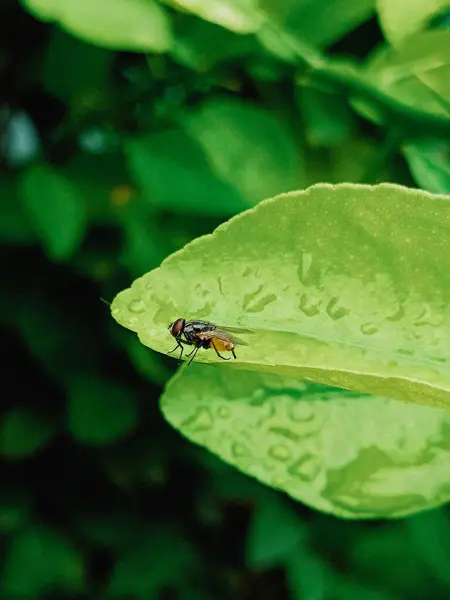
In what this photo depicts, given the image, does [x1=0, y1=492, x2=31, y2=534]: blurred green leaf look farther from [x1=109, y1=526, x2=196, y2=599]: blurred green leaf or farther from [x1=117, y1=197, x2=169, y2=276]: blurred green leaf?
[x1=117, y1=197, x2=169, y2=276]: blurred green leaf

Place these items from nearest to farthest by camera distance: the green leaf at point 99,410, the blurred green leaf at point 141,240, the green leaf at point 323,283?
the green leaf at point 323,283 → the blurred green leaf at point 141,240 → the green leaf at point 99,410

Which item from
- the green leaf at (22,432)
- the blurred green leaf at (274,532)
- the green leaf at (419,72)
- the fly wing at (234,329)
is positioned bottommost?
the blurred green leaf at (274,532)

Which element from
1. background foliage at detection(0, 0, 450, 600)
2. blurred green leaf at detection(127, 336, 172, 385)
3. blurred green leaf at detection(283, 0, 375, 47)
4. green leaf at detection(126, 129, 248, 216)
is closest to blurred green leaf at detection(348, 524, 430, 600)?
background foliage at detection(0, 0, 450, 600)

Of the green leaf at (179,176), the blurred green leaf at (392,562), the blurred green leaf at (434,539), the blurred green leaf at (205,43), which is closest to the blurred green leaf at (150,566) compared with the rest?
the blurred green leaf at (392,562)

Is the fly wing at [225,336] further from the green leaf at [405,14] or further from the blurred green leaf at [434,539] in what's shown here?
the blurred green leaf at [434,539]

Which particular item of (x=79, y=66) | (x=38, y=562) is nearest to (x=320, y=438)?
(x=79, y=66)
